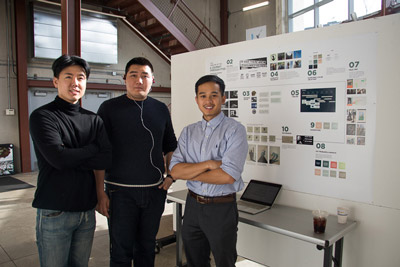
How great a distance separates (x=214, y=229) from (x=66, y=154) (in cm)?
95

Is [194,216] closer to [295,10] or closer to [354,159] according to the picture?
[354,159]

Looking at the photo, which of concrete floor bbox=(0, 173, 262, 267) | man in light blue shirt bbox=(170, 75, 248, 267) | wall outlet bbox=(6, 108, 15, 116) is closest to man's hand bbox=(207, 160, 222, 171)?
man in light blue shirt bbox=(170, 75, 248, 267)

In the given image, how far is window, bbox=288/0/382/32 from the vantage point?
18.4ft

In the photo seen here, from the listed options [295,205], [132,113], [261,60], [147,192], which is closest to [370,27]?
[261,60]

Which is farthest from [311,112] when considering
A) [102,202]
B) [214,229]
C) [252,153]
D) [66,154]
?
[66,154]

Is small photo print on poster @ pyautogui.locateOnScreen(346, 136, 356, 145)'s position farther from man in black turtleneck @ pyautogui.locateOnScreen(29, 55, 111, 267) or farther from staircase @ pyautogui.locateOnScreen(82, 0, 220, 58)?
staircase @ pyautogui.locateOnScreen(82, 0, 220, 58)

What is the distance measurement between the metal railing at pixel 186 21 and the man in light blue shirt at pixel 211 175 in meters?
7.65

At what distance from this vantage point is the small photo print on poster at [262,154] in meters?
2.59

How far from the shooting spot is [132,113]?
2094 mm

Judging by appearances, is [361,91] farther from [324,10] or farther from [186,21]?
[186,21]

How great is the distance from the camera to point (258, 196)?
2496 millimetres

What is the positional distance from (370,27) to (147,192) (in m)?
1.84

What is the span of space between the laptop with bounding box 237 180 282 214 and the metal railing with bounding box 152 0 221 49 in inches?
290

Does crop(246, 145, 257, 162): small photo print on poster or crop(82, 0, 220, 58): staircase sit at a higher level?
crop(82, 0, 220, 58): staircase
